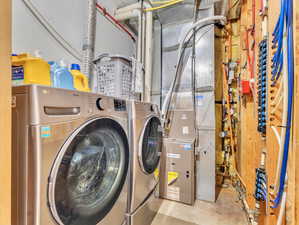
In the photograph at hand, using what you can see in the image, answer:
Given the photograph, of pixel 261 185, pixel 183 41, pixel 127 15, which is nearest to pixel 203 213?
pixel 261 185

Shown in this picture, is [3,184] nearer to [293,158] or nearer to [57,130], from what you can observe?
[57,130]

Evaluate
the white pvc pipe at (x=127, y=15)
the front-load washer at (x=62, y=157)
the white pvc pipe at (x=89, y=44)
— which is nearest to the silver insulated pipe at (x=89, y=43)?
the white pvc pipe at (x=89, y=44)

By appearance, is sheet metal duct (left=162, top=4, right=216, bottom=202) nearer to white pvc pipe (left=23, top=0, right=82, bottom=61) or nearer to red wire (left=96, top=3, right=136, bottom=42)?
red wire (left=96, top=3, right=136, bottom=42)

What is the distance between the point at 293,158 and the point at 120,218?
40.5 inches

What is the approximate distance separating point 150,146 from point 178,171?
74cm

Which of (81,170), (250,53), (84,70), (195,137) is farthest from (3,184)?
(250,53)

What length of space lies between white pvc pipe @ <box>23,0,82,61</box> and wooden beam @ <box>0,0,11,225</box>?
3.47 feet

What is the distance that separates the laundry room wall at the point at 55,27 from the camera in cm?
119

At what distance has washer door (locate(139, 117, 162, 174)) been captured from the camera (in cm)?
128

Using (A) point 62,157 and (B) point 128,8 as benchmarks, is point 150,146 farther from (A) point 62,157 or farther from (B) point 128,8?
(B) point 128,8

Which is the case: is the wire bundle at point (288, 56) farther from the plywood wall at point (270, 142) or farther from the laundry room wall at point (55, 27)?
the laundry room wall at point (55, 27)

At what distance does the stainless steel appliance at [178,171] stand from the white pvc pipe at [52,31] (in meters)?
1.45

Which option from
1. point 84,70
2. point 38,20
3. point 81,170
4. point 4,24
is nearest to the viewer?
point 4,24

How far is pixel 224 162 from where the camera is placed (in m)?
2.57
